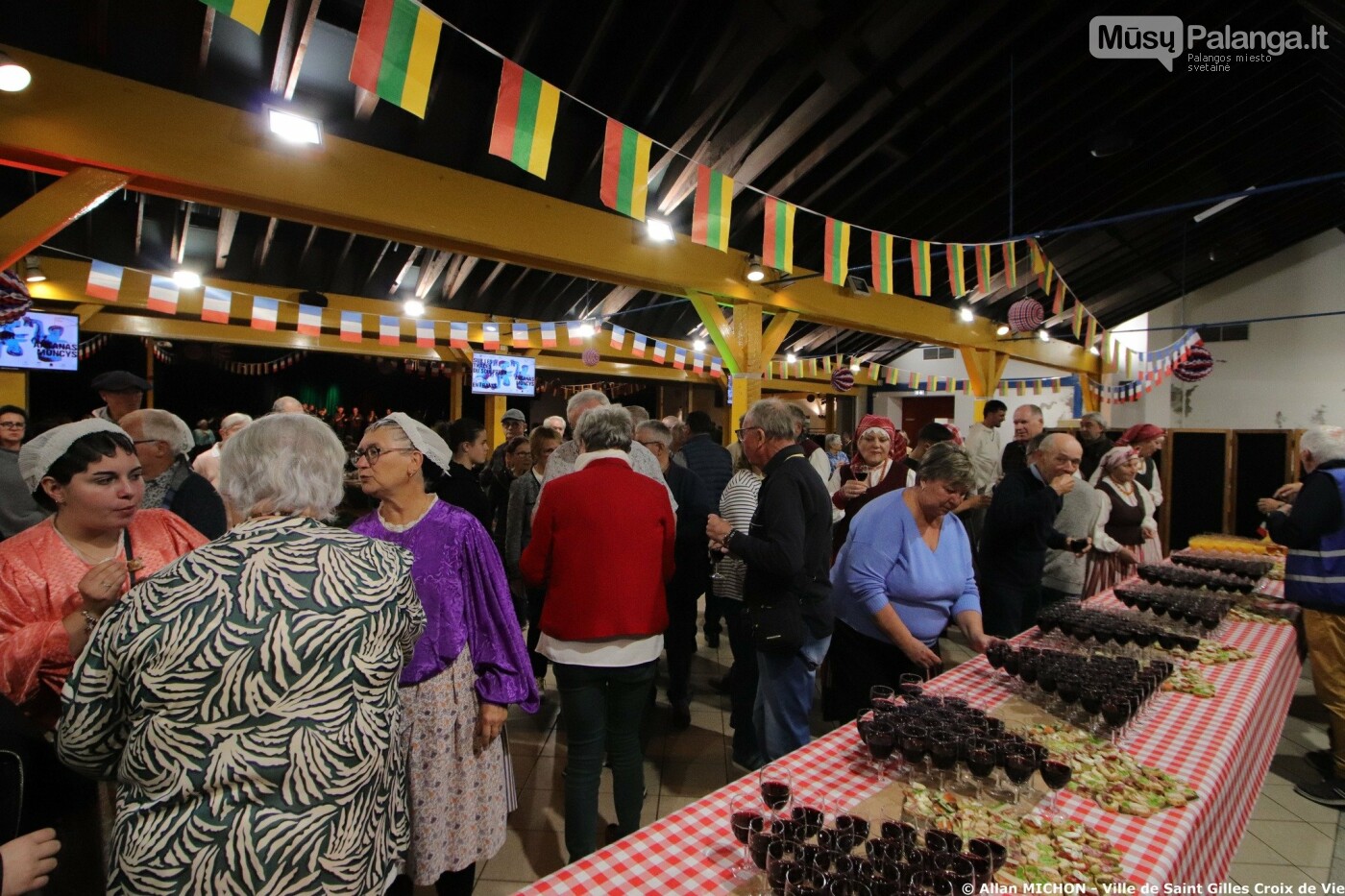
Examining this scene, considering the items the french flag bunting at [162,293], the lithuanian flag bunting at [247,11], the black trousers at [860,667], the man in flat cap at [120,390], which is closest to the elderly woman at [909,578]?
the black trousers at [860,667]

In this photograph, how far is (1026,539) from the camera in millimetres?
3287

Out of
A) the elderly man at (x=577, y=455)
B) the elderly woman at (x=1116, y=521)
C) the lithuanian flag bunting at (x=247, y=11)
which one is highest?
the lithuanian flag bunting at (x=247, y=11)

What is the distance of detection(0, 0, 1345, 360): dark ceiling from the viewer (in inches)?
166

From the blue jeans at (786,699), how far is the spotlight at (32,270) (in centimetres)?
863

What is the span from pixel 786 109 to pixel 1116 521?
3970 mm

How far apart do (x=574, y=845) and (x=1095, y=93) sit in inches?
286

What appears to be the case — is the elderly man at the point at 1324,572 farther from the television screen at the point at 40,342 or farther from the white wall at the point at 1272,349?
the white wall at the point at 1272,349

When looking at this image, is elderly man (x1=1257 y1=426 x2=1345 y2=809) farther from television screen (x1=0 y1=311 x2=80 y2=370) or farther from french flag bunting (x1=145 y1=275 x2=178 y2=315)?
television screen (x1=0 y1=311 x2=80 y2=370)

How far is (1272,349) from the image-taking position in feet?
41.4

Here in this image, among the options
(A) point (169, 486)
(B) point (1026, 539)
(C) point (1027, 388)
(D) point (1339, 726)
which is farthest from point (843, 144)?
(C) point (1027, 388)

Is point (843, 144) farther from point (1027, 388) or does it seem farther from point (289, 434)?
point (1027, 388)

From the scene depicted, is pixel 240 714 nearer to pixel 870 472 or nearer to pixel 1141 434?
pixel 870 472

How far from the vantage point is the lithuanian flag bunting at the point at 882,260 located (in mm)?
5188

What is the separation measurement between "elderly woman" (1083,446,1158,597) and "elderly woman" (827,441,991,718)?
2.22m
